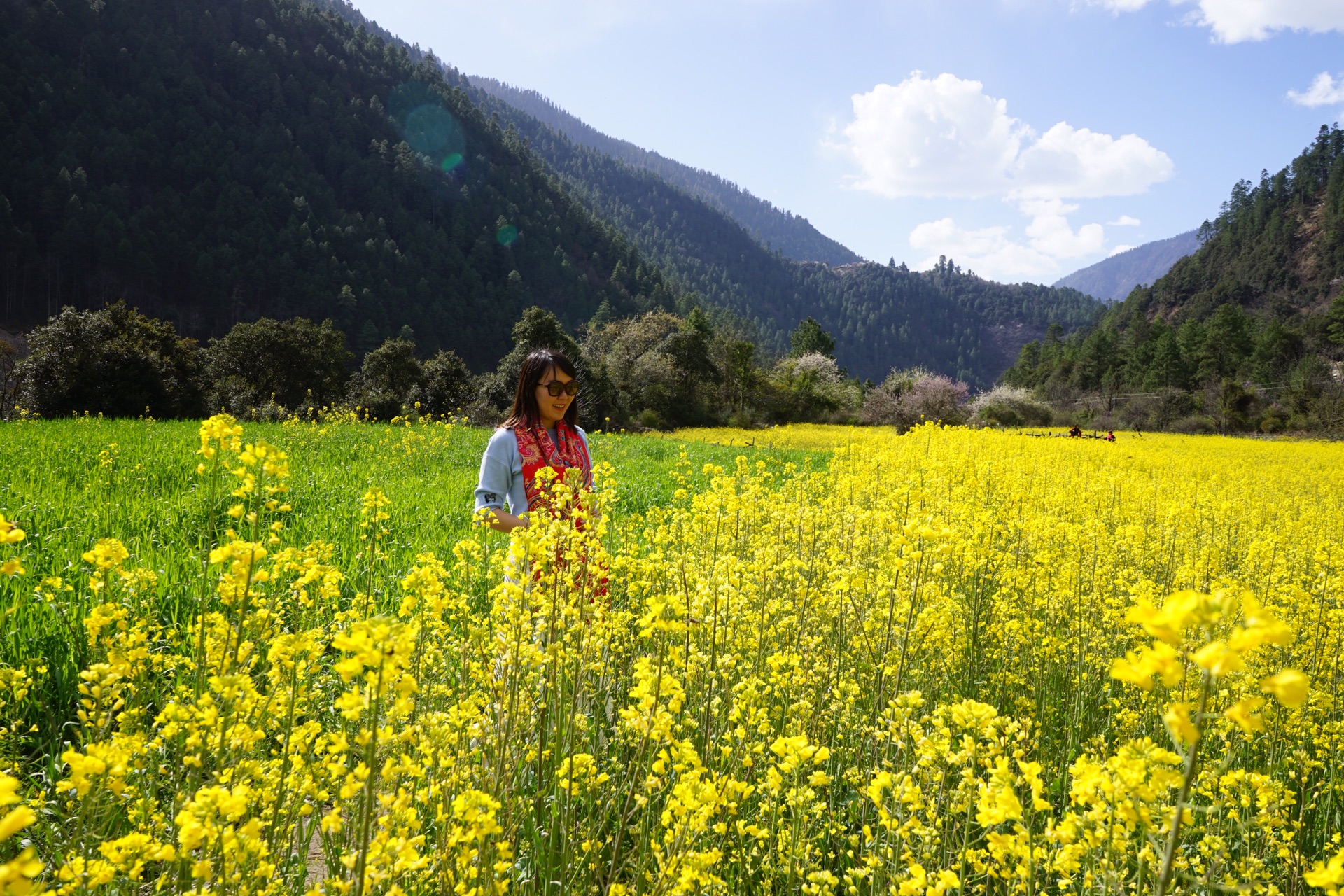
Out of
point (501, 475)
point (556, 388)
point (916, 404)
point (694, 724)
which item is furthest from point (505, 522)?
point (916, 404)

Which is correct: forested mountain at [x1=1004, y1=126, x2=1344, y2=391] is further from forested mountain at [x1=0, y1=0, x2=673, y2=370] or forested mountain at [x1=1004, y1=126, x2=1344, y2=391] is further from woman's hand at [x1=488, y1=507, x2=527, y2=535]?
forested mountain at [x1=0, y1=0, x2=673, y2=370]

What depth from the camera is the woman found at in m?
3.85

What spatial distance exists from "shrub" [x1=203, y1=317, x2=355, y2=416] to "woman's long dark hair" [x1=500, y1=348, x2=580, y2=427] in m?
34.0

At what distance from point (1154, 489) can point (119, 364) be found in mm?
32428

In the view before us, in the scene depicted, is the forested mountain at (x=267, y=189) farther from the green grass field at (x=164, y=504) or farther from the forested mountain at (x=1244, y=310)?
the green grass field at (x=164, y=504)

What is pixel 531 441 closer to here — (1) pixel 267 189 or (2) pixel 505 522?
(2) pixel 505 522

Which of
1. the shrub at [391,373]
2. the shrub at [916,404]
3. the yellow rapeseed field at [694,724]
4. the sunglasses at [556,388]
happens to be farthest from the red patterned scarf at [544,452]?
the shrub at [916,404]

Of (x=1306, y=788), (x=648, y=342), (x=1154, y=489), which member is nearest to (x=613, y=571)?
(x=1306, y=788)

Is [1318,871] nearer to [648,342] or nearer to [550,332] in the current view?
[550,332]

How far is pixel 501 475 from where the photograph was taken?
3.87 meters

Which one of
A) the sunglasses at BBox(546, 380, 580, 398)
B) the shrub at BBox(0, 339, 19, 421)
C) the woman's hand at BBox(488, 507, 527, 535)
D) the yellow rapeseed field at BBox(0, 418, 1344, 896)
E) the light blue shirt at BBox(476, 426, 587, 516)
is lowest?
the yellow rapeseed field at BBox(0, 418, 1344, 896)

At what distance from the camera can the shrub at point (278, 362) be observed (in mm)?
34219

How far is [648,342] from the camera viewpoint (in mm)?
48844

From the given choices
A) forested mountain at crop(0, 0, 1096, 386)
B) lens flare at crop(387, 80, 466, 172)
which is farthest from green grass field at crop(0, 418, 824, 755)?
lens flare at crop(387, 80, 466, 172)
